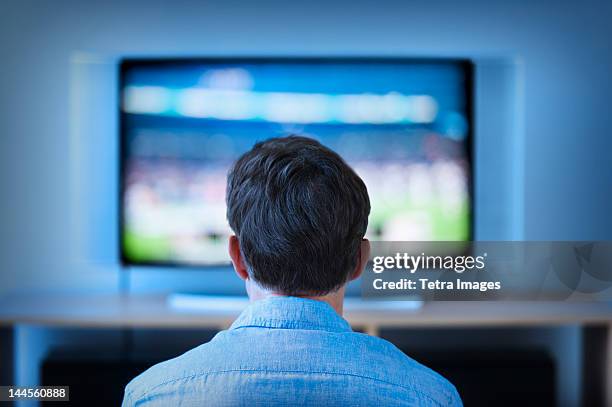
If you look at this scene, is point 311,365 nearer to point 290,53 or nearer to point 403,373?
point 403,373

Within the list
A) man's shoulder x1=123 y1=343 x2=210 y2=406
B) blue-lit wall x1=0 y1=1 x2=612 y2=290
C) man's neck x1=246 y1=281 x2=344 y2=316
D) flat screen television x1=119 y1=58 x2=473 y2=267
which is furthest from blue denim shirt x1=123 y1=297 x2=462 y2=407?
blue-lit wall x1=0 y1=1 x2=612 y2=290

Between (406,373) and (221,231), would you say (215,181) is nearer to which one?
(221,231)

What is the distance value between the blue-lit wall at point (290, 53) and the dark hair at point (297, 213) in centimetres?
159

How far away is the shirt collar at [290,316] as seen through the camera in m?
0.77

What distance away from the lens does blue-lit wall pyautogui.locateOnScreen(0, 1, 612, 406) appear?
2.27 meters

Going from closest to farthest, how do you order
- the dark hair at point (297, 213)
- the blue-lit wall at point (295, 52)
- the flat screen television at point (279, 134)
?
the dark hair at point (297, 213)
the flat screen television at point (279, 134)
the blue-lit wall at point (295, 52)

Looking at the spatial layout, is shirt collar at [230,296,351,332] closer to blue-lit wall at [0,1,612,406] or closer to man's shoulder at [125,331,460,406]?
man's shoulder at [125,331,460,406]

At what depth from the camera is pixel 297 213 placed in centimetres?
85

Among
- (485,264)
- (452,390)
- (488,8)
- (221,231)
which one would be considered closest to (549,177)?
(488,8)

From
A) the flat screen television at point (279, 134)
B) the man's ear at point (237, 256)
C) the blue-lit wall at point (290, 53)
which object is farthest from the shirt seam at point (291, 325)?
the blue-lit wall at point (290, 53)

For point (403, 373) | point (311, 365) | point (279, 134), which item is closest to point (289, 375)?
point (311, 365)

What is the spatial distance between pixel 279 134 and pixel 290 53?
14.3 inches

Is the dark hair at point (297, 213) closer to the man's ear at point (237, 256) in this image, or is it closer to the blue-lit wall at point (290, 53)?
the man's ear at point (237, 256)

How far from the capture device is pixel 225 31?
2395 millimetres
